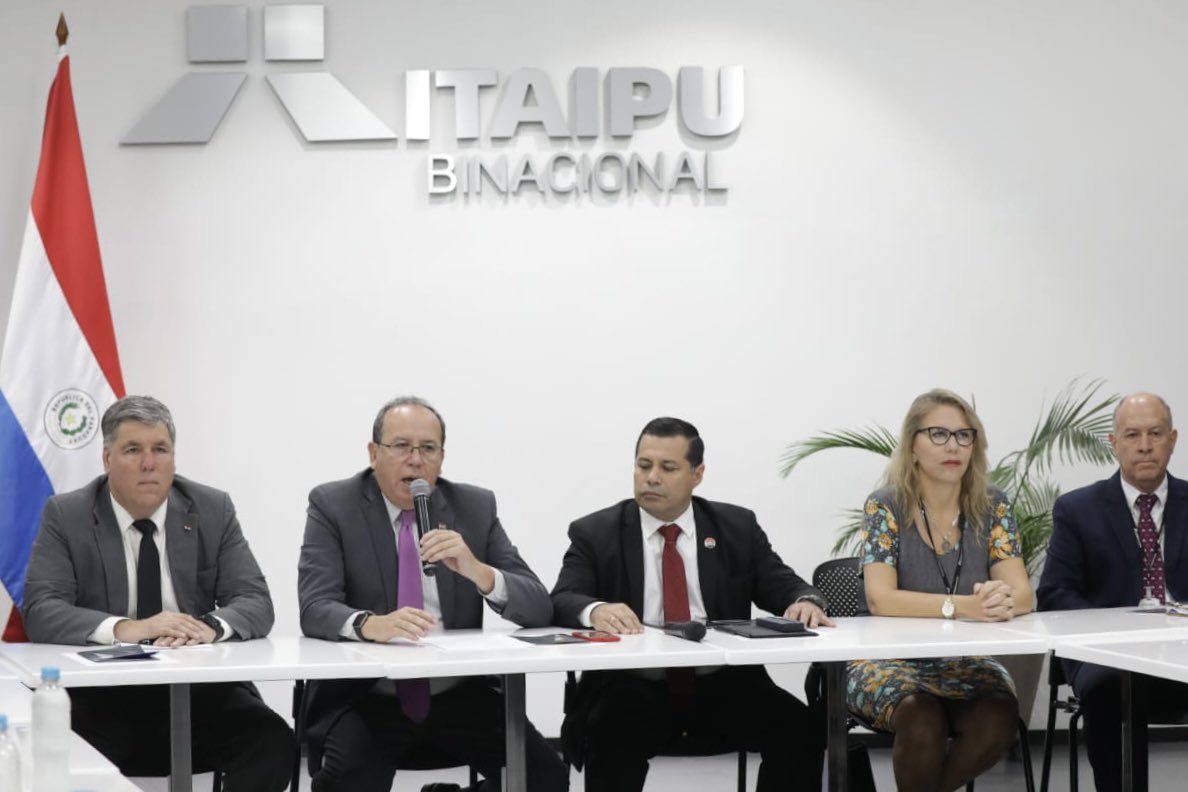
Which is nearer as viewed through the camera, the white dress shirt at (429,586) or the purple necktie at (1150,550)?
the white dress shirt at (429,586)

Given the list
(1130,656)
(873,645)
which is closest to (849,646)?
(873,645)

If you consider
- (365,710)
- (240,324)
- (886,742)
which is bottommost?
(886,742)

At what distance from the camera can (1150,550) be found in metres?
4.57

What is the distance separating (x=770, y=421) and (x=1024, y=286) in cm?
121

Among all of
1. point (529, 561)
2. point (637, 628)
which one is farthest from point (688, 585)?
point (529, 561)

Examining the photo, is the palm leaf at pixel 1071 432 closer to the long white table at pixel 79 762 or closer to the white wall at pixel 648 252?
the white wall at pixel 648 252

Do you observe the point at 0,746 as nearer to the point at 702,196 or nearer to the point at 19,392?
the point at 19,392

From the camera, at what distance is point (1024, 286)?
5.93 metres

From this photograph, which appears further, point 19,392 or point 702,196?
point 702,196

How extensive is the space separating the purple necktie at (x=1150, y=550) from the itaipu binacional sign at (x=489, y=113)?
6.98 feet

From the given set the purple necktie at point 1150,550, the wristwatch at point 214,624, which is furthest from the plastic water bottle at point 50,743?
the purple necktie at point 1150,550

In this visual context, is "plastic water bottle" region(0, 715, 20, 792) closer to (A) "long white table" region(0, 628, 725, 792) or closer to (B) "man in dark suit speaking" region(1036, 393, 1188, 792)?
(A) "long white table" region(0, 628, 725, 792)

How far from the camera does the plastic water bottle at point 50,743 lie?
1.83m

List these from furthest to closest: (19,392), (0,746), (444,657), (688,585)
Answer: (19,392)
(688,585)
(444,657)
(0,746)
